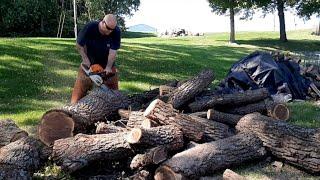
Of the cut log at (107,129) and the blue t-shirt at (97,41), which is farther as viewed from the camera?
the blue t-shirt at (97,41)

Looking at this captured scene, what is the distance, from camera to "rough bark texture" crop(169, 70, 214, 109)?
746cm

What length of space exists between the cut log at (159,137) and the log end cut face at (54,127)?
42.9 inches

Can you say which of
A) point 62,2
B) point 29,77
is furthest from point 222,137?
point 62,2

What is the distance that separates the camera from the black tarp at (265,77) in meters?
10.2

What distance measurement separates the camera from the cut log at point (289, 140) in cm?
593

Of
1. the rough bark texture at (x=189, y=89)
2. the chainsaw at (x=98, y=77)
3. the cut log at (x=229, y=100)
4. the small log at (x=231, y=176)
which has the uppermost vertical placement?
the chainsaw at (x=98, y=77)

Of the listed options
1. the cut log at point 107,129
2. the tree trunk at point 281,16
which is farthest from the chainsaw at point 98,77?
the tree trunk at point 281,16

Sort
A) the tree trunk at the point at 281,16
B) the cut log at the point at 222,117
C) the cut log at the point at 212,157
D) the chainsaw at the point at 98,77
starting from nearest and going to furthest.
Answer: the cut log at the point at 212,157, the cut log at the point at 222,117, the chainsaw at the point at 98,77, the tree trunk at the point at 281,16

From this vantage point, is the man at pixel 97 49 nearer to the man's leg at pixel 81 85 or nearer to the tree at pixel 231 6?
the man's leg at pixel 81 85

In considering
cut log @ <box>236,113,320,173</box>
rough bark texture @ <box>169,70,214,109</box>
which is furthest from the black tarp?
cut log @ <box>236,113,320,173</box>

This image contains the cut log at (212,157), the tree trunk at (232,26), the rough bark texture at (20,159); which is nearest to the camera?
the rough bark texture at (20,159)

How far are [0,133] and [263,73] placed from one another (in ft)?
20.5

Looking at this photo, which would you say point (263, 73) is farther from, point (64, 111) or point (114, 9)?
point (114, 9)

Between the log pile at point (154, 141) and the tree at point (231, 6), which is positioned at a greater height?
the tree at point (231, 6)
